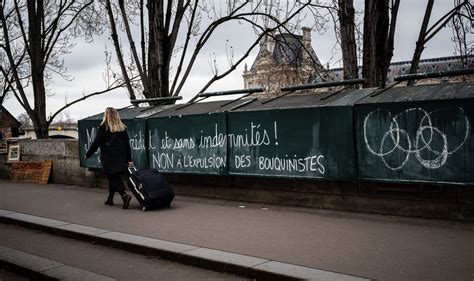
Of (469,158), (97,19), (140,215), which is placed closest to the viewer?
(469,158)

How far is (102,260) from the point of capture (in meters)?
5.92

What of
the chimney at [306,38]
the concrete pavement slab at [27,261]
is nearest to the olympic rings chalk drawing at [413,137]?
the concrete pavement slab at [27,261]

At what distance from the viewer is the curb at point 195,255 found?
15.8 ft

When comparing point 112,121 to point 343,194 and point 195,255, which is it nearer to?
point 343,194

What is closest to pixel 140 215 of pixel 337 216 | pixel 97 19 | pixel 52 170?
pixel 337 216

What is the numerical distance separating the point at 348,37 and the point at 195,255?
788 centimetres

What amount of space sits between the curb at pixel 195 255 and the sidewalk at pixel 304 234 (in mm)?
165

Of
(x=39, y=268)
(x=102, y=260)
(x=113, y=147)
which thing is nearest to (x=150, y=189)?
(x=113, y=147)

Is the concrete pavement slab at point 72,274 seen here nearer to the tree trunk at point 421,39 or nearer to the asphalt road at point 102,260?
the asphalt road at point 102,260

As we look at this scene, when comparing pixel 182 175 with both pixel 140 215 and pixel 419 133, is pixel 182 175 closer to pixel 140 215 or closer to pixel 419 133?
pixel 140 215

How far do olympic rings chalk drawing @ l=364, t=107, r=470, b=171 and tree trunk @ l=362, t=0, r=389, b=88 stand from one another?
3.79 metres

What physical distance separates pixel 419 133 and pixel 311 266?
2821mm

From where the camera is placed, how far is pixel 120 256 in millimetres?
6090

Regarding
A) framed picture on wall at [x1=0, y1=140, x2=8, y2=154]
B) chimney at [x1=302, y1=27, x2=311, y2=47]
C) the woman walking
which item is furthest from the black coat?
chimney at [x1=302, y1=27, x2=311, y2=47]
